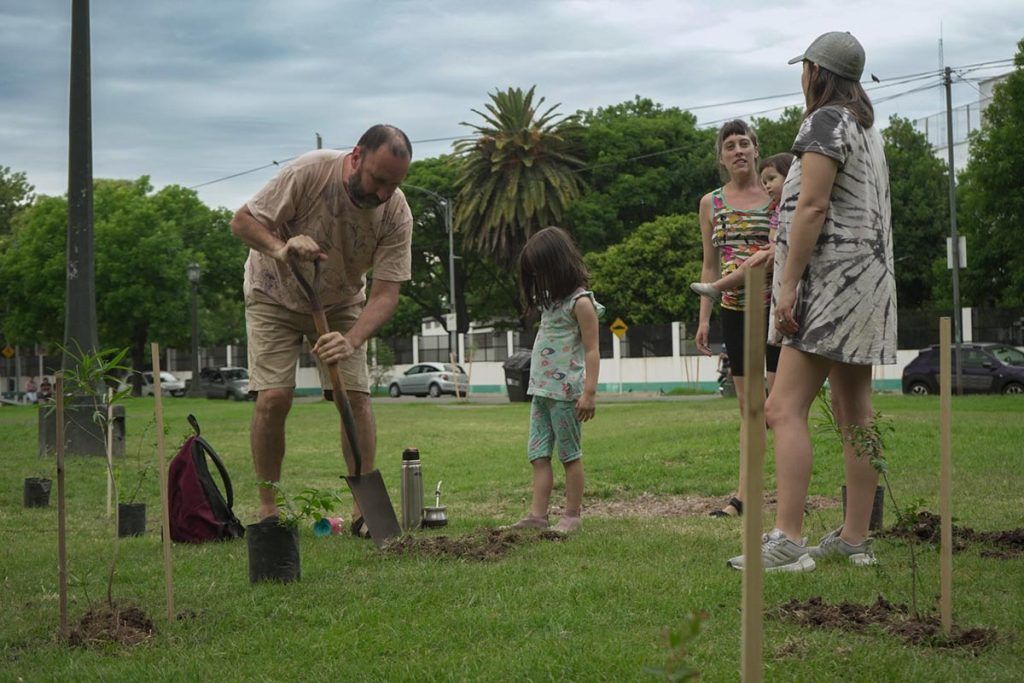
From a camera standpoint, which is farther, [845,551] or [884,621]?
[845,551]

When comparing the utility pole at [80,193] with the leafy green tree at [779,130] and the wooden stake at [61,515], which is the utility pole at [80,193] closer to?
the wooden stake at [61,515]

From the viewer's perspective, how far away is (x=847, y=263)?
180 inches

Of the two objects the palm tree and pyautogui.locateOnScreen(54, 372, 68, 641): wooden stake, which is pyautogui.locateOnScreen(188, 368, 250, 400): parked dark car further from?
pyautogui.locateOnScreen(54, 372, 68, 641): wooden stake

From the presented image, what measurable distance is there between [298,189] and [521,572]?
2.27 metres

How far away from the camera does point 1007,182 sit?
33.5 metres

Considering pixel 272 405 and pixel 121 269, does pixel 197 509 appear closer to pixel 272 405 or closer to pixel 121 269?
pixel 272 405

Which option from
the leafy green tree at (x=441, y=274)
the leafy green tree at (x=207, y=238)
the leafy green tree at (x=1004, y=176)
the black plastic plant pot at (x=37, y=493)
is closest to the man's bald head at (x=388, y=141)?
the black plastic plant pot at (x=37, y=493)

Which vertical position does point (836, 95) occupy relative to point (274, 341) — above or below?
above

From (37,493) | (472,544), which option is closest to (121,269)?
(37,493)

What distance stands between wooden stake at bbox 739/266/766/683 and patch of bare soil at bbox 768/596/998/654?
66.7 inches

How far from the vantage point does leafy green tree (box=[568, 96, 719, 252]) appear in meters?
54.1

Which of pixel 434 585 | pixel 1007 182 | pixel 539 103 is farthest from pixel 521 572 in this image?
pixel 539 103

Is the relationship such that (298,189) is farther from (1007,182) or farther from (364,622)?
(1007,182)

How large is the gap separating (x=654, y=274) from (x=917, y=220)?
13.4 meters
